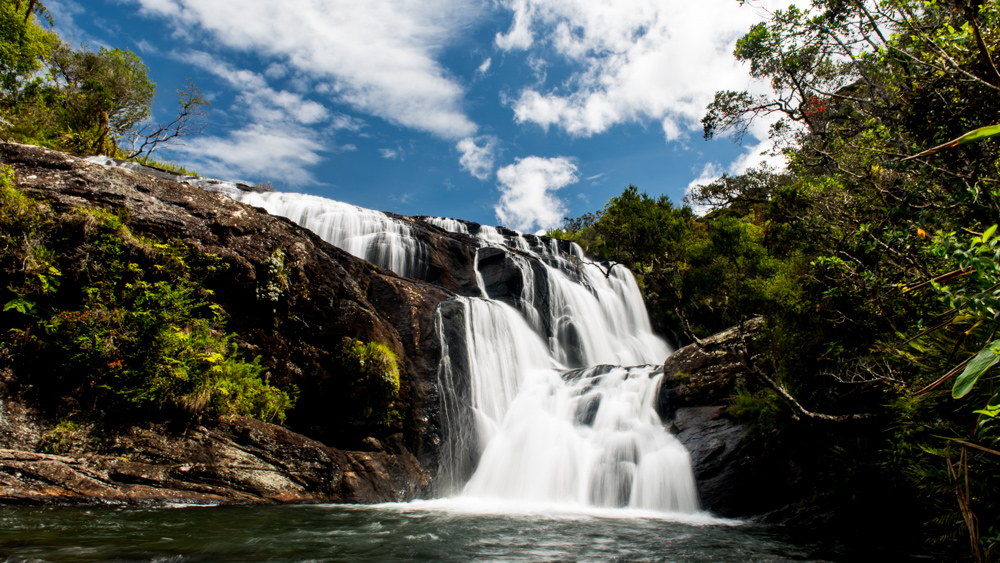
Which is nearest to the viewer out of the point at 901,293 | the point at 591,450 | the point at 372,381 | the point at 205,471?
the point at 901,293

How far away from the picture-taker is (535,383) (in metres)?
14.2

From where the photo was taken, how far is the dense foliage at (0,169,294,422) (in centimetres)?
719

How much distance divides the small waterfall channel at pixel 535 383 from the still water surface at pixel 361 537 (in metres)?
1.93

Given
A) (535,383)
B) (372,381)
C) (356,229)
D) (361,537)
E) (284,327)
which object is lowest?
(361,537)

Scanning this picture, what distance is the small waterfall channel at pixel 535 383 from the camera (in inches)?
401

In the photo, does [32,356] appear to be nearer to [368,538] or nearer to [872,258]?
[368,538]

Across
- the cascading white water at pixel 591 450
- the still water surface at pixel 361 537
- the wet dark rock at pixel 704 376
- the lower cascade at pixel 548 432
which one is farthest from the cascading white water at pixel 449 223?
the still water surface at pixel 361 537

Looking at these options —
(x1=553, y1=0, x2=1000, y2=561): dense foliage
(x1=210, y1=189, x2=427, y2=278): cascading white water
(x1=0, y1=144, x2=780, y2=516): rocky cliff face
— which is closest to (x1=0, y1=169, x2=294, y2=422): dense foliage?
(x1=0, y1=144, x2=780, y2=516): rocky cliff face

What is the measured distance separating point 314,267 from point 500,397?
245 inches

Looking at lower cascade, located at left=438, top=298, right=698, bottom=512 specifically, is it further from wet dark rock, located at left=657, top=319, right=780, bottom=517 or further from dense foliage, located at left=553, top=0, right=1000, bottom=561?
dense foliage, located at left=553, top=0, right=1000, bottom=561

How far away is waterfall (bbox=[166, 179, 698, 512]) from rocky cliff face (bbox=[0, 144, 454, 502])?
42.4 inches

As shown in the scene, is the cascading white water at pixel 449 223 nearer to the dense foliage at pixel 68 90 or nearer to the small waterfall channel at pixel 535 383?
the small waterfall channel at pixel 535 383

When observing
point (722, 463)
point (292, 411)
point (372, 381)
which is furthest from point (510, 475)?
point (292, 411)

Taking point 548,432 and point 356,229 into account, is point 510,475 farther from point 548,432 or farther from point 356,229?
point 356,229
